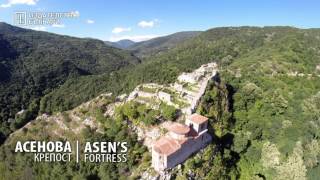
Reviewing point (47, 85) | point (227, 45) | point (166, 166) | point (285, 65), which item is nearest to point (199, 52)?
point (227, 45)

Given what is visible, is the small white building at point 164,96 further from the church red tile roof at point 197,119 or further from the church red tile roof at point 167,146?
the church red tile roof at point 167,146

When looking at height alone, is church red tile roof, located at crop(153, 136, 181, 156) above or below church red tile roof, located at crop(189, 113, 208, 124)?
below

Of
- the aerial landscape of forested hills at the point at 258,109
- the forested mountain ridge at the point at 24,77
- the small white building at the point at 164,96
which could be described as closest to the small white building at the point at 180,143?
the aerial landscape of forested hills at the point at 258,109

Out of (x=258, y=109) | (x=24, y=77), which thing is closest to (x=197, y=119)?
(x=258, y=109)

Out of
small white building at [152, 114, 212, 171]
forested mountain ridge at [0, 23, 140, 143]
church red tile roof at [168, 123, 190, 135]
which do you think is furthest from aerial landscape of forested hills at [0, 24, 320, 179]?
church red tile roof at [168, 123, 190, 135]

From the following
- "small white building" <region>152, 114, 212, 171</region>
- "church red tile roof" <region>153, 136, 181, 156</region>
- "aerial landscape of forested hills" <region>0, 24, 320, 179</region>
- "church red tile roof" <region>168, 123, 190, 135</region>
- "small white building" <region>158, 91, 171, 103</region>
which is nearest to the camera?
"church red tile roof" <region>153, 136, 181, 156</region>

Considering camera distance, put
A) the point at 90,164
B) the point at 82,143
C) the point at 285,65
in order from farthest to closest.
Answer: the point at 285,65 < the point at 82,143 < the point at 90,164

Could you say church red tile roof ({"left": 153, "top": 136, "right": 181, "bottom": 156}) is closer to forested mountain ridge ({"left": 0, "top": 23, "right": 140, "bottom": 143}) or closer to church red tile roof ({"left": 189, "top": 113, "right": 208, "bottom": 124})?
church red tile roof ({"left": 189, "top": 113, "right": 208, "bottom": 124})

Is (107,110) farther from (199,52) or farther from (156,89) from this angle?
(199,52)

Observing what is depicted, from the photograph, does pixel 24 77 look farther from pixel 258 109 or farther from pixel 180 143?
pixel 180 143
